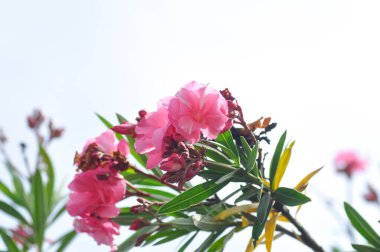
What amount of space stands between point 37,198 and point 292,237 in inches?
54.4

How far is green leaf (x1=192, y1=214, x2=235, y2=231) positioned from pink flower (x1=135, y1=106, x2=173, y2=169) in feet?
1.00

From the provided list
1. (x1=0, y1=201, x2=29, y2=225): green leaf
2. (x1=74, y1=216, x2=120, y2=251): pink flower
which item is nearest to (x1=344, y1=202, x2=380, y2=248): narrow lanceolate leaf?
(x1=74, y1=216, x2=120, y2=251): pink flower

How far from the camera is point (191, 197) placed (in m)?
1.19

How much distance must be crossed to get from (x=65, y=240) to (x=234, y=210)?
1.32 meters

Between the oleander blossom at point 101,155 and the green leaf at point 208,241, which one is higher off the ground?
the oleander blossom at point 101,155

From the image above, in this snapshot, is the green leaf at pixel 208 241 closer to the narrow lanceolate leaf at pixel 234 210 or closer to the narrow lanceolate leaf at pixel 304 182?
the narrow lanceolate leaf at pixel 234 210

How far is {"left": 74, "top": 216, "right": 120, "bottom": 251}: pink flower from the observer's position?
131 cm

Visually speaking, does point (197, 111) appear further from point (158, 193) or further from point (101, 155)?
point (158, 193)

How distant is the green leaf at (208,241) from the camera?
1384 millimetres

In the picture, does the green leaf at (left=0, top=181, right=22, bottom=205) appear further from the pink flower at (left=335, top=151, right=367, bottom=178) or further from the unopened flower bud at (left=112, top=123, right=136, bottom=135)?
the pink flower at (left=335, top=151, right=367, bottom=178)

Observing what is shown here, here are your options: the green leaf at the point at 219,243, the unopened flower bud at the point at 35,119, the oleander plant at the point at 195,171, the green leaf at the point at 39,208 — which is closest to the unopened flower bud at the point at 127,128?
the oleander plant at the point at 195,171

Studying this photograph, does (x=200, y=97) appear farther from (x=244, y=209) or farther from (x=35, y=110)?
(x=35, y=110)

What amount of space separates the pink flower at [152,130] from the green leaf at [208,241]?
0.38 metres

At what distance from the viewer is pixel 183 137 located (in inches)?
41.6
